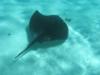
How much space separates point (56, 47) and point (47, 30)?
0.51 metres

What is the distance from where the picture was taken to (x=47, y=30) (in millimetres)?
4957

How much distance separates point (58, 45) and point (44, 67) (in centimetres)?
85

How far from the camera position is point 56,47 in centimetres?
514

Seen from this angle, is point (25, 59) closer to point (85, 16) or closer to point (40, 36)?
point (40, 36)

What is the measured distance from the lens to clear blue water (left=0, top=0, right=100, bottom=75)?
4.54 metres

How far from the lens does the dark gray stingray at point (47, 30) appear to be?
4.91 m

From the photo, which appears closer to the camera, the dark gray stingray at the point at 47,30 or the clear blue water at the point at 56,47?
the clear blue water at the point at 56,47

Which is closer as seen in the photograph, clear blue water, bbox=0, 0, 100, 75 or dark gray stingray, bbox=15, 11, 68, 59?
clear blue water, bbox=0, 0, 100, 75

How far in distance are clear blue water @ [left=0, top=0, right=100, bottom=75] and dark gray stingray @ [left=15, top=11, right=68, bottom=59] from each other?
19 cm

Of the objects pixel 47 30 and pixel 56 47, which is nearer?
pixel 47 30

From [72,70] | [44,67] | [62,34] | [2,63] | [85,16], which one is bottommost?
[2,63]

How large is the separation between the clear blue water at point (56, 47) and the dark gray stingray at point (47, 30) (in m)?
0.19

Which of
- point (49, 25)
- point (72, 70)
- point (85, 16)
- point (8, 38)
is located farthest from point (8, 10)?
point (72, 70)

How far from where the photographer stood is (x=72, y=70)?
4.56 meters
